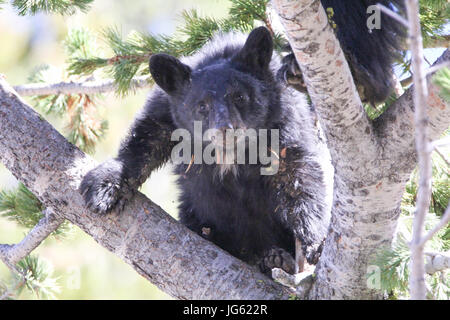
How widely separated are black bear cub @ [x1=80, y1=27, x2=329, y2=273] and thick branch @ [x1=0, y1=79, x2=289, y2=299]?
239 millimetres

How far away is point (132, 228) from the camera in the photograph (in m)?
3.44

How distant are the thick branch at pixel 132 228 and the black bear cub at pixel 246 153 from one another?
9.4 inches

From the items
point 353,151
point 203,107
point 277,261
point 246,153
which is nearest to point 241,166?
point 246,153

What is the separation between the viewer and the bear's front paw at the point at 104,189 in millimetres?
3461

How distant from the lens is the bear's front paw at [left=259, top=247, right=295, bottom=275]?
3.88 m

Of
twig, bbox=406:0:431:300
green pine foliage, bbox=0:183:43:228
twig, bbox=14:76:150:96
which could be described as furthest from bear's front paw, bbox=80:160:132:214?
twig, bbox=406:0:431:300

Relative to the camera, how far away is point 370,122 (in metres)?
2.90

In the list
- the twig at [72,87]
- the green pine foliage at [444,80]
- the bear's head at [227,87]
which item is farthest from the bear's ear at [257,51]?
the green pine foliage at [444,80]

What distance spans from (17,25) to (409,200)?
10633 millimetres

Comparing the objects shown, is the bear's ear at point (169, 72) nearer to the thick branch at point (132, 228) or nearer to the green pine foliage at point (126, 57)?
the green pine foliage at point (126, 57)

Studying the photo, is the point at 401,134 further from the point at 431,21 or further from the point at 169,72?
the point at 169,72

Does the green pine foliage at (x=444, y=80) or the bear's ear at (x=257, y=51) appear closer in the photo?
the green pine foliage at (x=444, y=80)

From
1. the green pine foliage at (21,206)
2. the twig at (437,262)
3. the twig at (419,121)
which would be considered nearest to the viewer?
the twig at (419,121)

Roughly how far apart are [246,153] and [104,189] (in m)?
1.07
